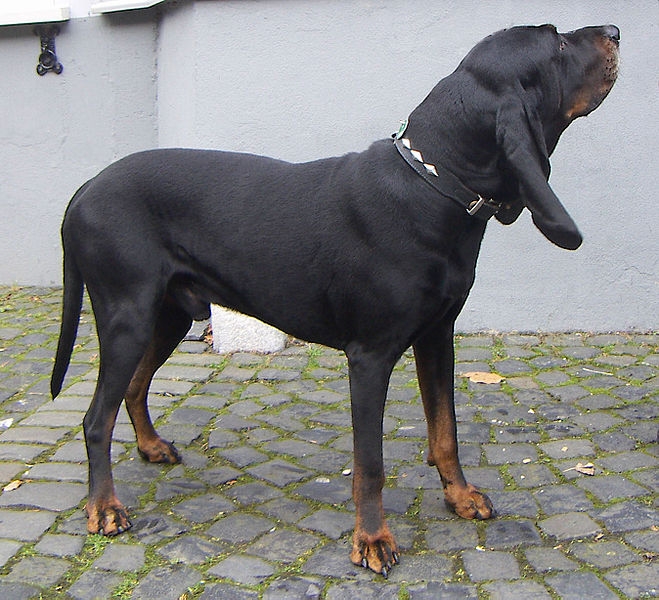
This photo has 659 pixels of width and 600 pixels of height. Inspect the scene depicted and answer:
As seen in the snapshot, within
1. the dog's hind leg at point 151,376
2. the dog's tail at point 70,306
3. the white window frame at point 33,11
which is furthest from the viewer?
the white window frame at point 33,11

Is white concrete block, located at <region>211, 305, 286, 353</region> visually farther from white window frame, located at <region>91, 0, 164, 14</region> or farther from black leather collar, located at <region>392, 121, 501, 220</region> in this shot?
black leather collar, located at <region>392, 121, 501, 220</region>

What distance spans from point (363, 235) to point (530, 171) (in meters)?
0.63

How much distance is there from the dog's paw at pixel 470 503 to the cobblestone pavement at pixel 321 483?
49mm

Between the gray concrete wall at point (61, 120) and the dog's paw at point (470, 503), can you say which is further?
the gray concrete wall at point (61, 120)

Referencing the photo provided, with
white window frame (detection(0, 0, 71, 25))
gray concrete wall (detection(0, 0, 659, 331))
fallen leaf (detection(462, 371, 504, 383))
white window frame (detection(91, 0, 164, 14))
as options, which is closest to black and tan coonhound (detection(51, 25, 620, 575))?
fallen leaf (detection(462, 371, 504, 383))

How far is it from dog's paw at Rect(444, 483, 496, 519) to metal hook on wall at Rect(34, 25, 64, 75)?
5185mm

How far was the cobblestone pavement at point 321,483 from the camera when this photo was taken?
303 centimetres

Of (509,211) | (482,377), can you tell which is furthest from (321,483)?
(482,377)

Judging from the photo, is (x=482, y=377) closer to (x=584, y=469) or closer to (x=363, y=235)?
(x=584, y=469)

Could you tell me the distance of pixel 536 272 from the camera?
5848 mm

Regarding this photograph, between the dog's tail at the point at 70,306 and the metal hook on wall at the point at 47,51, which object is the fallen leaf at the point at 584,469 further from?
the metal hook on wall at the point at 47,51

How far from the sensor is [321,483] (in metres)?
3.79

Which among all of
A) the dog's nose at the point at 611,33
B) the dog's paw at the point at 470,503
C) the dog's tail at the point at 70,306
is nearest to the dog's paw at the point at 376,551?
the dog's paw at the point at 470,503

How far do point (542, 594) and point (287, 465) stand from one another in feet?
4.72
